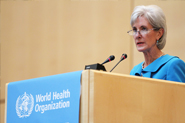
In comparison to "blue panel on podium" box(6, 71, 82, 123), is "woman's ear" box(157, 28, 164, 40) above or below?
above

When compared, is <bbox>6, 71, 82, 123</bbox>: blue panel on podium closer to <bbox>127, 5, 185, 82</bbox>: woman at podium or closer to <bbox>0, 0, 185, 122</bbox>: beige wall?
<bbox>127, 5, 185, 82</bbox>: woman at podium

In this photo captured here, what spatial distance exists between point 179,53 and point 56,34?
1693mm

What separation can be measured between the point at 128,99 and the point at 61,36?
265cm

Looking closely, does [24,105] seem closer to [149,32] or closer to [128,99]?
[128,99]

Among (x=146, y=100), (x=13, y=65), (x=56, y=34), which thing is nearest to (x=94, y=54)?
(x=56, y=34)

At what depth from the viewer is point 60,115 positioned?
1.36m

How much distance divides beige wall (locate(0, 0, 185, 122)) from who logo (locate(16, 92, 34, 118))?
83.4 inches

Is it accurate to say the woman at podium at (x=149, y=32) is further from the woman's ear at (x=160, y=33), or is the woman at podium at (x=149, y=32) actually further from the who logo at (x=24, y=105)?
the who logo at (x=24, y=105)

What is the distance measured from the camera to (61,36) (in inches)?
155

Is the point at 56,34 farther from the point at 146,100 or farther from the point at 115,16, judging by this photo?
the point at 146,100

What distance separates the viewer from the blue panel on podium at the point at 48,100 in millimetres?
1331

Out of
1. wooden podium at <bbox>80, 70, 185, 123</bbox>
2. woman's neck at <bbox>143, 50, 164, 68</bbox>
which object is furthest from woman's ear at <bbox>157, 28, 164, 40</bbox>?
wooden podium at <bbox>80, 70, 185, 123</bbox>

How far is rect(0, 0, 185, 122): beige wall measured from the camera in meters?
3.67

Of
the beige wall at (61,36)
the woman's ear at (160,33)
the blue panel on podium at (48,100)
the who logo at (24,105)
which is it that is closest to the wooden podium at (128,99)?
the blue panel on podium at (48,100)
